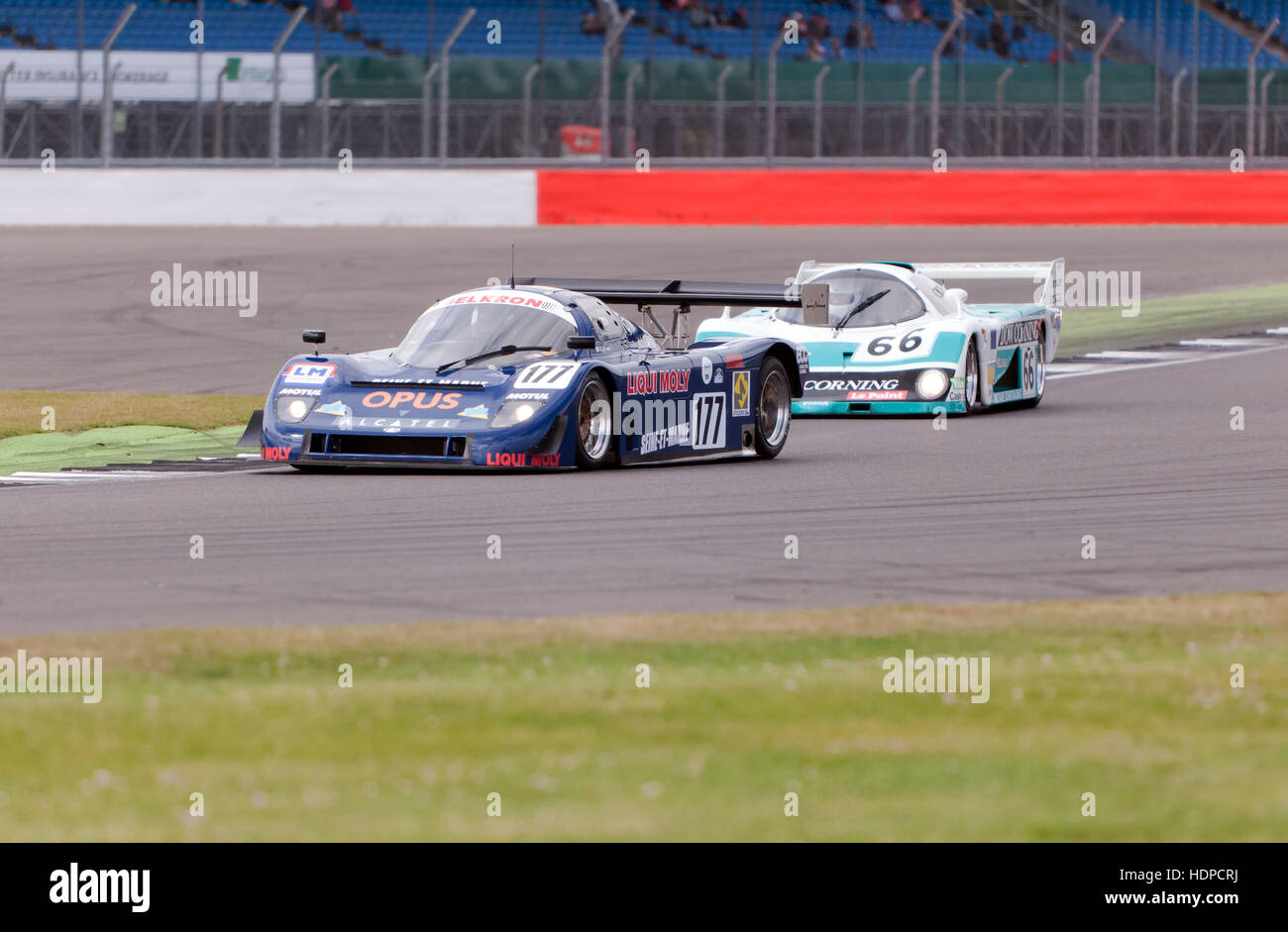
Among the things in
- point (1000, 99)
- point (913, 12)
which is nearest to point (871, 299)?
point (1000, 99)

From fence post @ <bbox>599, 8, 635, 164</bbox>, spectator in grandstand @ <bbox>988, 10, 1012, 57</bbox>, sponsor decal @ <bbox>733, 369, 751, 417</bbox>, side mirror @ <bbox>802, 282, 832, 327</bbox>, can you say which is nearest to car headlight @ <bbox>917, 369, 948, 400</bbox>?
sponsor decal @ <bbox>733, 369, 751, 417</bbox>

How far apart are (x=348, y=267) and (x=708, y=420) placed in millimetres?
12901

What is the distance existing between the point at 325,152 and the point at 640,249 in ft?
16.8

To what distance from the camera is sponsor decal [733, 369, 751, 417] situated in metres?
13.9

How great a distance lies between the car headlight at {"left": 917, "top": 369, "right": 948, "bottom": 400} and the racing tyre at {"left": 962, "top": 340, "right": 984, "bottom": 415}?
0.19m

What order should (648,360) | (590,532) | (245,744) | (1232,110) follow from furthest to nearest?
(1232,110) → (648,360) → (590,532) → (245,744)

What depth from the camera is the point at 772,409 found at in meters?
14.4

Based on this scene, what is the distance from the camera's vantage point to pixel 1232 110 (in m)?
32.1

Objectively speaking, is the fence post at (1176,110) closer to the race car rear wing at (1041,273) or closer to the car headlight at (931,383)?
the race car rear wing at (1041,273)

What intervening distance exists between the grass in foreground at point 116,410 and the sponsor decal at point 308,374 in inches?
103

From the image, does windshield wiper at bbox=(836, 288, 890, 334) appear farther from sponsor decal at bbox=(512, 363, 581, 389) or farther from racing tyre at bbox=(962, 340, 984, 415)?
sponsor decal at bbox=(512, 363, 581, 389)

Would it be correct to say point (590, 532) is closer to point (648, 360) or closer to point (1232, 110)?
point (648, 360)

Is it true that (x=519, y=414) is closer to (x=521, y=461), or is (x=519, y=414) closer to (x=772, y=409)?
(x=521, y=461)
